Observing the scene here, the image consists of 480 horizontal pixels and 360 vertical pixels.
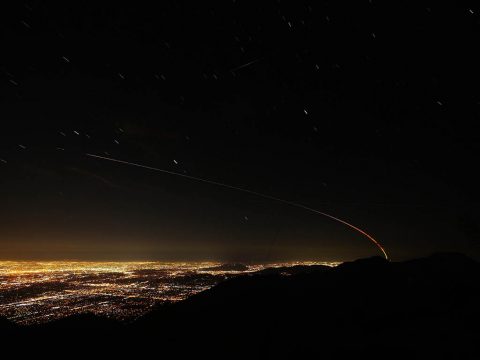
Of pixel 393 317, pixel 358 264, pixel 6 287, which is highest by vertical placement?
pixel 358 264

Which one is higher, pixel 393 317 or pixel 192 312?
pixel 393 317

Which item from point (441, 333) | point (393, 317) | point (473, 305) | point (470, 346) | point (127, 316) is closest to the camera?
point (470, 346)

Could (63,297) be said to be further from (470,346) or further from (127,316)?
(470,346)

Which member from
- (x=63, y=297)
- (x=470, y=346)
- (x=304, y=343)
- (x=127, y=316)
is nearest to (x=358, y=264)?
(x=304, y=343)

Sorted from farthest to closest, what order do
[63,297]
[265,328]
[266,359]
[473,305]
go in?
[63,297] → [265,328] → [473,305] → [266,359]

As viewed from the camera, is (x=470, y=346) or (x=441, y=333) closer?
(x=470, y=346)

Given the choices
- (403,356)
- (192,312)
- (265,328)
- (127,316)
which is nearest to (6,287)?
(127,316)
